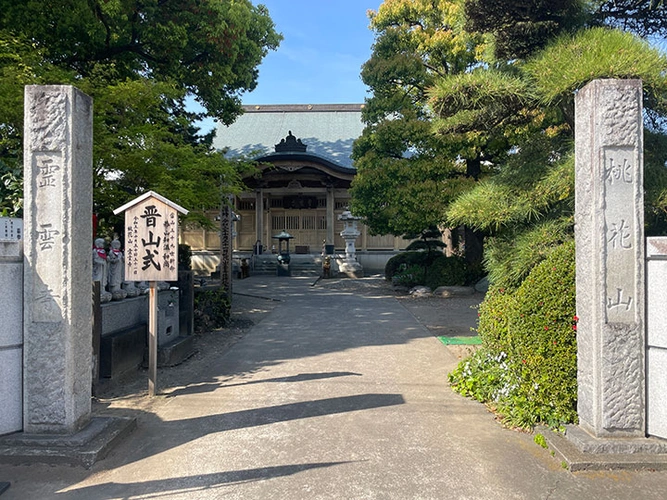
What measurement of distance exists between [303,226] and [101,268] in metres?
19.4

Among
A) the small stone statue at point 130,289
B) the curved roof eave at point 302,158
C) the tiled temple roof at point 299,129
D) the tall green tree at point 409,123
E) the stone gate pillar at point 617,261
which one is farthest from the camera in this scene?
the tiled temple roof at point 299,129

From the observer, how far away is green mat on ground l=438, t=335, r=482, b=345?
23.2 ft

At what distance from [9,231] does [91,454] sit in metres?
2.31

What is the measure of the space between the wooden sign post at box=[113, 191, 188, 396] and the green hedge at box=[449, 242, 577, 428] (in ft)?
12.3

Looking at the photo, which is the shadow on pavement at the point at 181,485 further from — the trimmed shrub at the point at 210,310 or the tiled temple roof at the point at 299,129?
the tiled temple roof at the point at 299,129

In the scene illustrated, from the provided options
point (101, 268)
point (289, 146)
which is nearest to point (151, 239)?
point (101, 268)

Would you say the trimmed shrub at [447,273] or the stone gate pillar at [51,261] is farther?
the trimmed shrub at [447,273]

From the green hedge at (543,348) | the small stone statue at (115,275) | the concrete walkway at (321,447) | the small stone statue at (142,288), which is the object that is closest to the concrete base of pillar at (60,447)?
the concrete walkway at (321,447)

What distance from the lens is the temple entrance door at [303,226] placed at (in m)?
24.2

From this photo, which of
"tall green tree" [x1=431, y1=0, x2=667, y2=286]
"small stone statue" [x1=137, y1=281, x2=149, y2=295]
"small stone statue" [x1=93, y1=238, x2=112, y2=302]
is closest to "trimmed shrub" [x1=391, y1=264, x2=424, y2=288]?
"tall green tree" [x1=431, y1=0, x2=667, y2=286]

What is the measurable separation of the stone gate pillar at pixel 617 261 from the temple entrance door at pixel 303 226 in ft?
68.8

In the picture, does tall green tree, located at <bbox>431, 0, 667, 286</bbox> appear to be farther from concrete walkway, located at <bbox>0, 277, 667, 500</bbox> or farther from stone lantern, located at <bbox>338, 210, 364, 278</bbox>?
stone lantern, located at <bbox>338, 210, 364, 278</bbox>

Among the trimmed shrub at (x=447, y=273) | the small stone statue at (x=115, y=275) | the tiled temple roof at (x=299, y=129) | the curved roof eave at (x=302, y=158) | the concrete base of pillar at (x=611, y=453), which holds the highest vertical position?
the tiled temple roof at (x=299, y=129)

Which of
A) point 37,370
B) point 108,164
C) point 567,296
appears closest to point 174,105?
point 108,164
